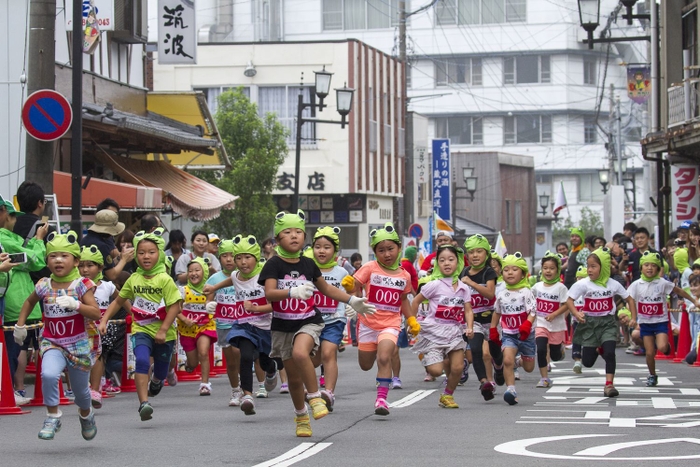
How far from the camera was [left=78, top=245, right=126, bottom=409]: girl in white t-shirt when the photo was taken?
11.8m

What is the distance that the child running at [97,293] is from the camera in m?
11.8

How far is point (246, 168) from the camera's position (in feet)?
116

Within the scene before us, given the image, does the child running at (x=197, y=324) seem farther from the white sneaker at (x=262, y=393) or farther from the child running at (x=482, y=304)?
the child running at (x=482, y=304)

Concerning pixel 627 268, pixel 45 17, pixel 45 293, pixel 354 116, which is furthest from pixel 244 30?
pixel 45 293

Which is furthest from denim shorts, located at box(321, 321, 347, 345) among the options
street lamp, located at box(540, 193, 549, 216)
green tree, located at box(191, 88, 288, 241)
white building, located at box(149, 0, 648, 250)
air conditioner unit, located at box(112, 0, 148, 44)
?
white building, located at box(149, 0, 648, 250)

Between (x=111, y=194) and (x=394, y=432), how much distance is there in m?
→ 11.6

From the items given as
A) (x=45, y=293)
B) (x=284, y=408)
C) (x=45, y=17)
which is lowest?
(x=284, y=408)

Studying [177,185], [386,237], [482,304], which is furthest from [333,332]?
[177,185]

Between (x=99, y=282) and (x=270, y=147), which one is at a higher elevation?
(x=270, y=147)

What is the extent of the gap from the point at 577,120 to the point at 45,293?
283 ft

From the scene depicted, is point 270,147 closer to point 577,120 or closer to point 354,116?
point 354,116

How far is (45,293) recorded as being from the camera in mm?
10398

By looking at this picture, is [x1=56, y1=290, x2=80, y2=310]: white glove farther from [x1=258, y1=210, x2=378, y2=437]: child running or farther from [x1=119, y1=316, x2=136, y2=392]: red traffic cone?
[x1=119, y1=316, x2=136, y2=392]: red traffic cone

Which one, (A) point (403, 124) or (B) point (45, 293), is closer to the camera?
(B) point (45, 293)
